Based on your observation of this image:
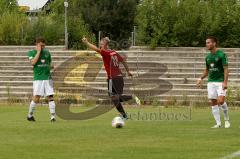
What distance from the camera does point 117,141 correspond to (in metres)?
12.9

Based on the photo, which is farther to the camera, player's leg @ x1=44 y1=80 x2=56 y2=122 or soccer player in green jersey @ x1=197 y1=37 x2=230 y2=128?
player's leg @ x1=44 y1=80 x2=56 y2=122

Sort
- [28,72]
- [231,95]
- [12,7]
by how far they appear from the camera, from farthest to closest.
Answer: [12,7]
[28,72]
[231,95]

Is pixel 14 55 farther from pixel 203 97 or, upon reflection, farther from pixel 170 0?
pixel 203 97

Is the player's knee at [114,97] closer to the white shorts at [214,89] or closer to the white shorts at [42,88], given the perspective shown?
the white shorts at [42,88]

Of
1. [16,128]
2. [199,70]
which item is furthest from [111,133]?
[199,70]

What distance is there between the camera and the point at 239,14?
1398 inches

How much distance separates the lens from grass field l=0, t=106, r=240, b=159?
10.9 metres

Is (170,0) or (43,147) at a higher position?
(170,0)

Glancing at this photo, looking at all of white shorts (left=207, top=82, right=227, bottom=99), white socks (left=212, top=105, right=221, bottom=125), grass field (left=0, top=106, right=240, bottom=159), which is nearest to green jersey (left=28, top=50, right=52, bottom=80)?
grass field (left=0, top=106, right=240, bottom=159)

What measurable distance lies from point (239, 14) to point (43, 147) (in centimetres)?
2524

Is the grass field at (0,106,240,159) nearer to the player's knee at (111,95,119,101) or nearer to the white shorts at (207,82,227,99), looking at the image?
the white shorts at (207,82,227,99)

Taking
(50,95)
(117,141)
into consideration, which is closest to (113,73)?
(50,95)

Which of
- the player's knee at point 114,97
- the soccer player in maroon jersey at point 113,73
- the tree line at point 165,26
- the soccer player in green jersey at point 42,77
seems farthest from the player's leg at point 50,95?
the tree line at point 165,26

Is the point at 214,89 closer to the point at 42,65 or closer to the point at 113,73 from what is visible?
the point at 113,73
